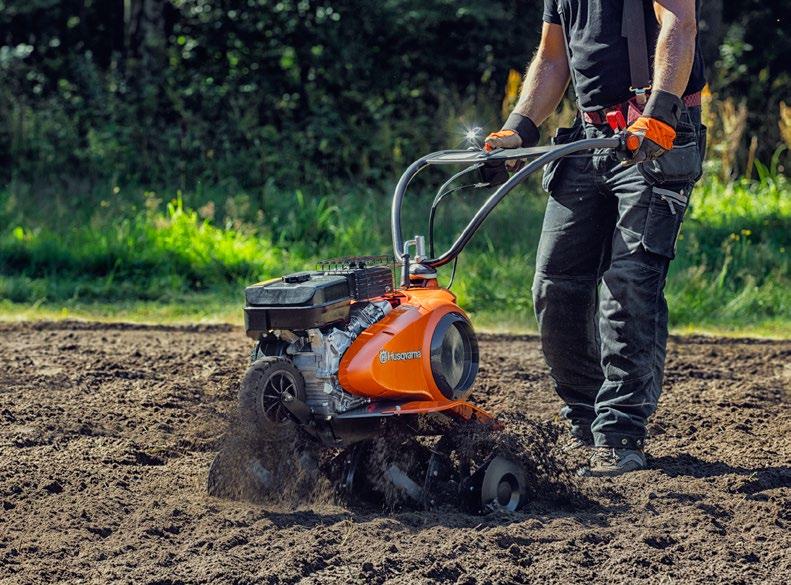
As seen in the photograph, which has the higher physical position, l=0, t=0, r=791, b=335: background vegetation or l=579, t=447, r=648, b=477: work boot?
l=0, t=0, r=791, b=335: background vegetation

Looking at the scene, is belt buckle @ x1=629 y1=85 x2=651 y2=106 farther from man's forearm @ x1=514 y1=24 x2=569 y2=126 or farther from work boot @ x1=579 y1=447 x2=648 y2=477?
work boot @ x1=579 y1=447 x2=648 y2=477

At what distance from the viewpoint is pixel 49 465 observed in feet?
14.8

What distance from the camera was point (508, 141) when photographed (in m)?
Answer: 4.73

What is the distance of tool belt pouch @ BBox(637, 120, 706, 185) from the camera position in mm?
4414

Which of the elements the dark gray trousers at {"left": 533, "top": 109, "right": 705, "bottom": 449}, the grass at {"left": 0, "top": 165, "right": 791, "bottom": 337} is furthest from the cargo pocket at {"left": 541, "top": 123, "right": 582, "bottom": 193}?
the grass at {"left": 0, "top": 165, "right": 791, "bottom": 337}

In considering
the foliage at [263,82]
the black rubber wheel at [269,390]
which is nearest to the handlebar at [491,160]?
the black rubber wheel at [269,390]

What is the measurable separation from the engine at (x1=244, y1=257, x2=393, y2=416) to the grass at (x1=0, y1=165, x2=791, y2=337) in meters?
3.55

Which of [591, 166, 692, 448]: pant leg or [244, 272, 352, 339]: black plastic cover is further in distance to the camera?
[591, 166, 692, 448]: pant leg

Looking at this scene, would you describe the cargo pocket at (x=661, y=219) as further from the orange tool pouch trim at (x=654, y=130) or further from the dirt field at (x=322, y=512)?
the dirt field at (x=322, y=512)

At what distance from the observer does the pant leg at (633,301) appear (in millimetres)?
4512

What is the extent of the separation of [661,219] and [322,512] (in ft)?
5.12

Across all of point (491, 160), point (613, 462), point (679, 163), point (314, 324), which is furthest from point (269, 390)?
point (679, 163)

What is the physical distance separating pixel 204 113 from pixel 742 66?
5.89 m

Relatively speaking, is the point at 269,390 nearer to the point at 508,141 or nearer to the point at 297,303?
the point at 297,303
